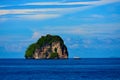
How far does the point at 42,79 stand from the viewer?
3890 inches

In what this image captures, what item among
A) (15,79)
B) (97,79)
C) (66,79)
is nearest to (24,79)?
(15,79)

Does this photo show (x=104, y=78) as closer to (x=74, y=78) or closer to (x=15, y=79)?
(x=74, y=78)

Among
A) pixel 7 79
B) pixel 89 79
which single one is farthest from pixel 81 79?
pixel 7 79

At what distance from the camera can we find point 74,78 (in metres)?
100

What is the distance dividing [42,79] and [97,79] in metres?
11.2

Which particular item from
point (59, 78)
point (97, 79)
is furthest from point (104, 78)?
point (59, 78)

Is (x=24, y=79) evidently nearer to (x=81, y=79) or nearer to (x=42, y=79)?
(x=42, y=79)

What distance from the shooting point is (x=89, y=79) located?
323ft

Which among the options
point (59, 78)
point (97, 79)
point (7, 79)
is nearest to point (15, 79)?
point (7, 79)

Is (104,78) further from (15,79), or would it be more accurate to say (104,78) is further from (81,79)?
(15,79)

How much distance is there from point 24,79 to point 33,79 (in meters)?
1.86

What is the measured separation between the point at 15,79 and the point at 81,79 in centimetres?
1358

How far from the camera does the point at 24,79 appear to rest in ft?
327

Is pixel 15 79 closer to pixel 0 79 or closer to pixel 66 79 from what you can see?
pixel 0 79
